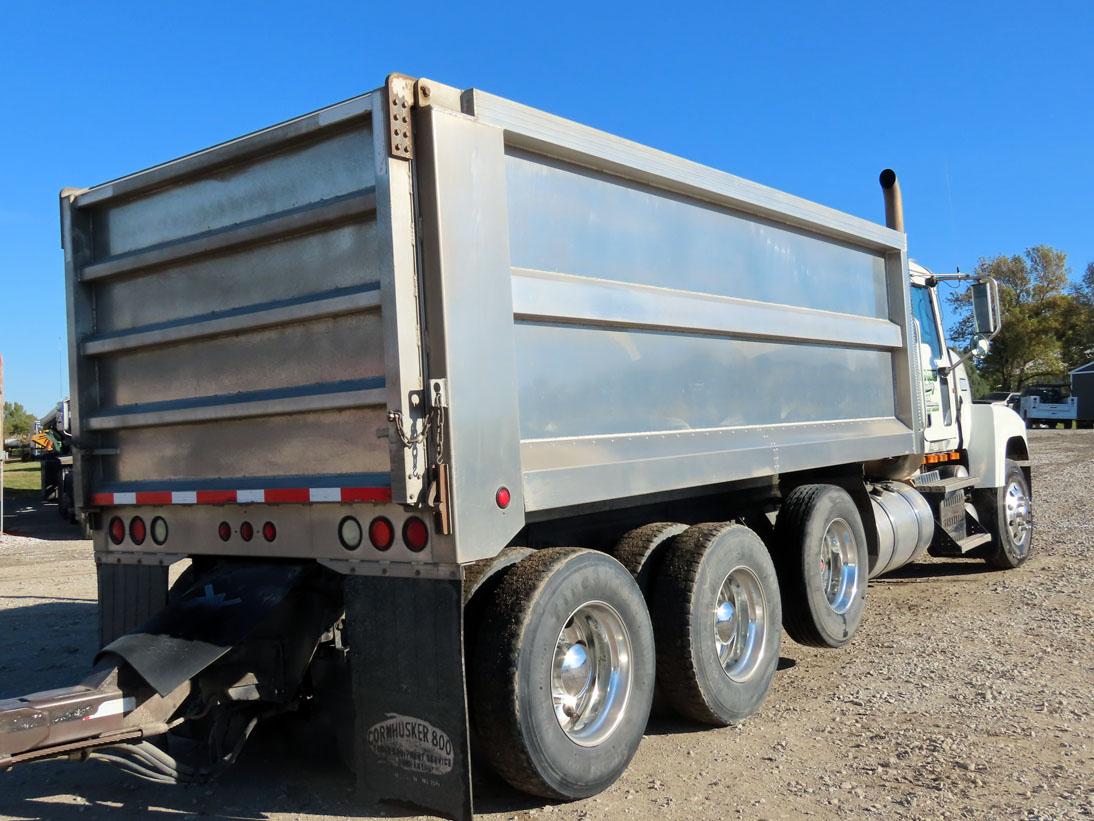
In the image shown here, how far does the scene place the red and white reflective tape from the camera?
12.4 feet

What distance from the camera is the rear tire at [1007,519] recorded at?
9.20m

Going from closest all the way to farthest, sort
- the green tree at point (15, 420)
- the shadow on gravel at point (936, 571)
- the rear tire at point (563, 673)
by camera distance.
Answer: the rear tire at point (563, 673)
the shadow on gravel at point (936, 571)
the green tree at point (15, 420)

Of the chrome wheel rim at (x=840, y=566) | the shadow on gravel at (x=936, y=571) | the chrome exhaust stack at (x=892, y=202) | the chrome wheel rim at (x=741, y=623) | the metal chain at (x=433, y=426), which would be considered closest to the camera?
the metal chain at (x=433, y=426)

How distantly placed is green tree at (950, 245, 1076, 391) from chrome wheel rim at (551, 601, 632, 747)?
52.5 metres

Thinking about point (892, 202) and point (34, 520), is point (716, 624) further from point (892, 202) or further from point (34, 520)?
point (34, 520)

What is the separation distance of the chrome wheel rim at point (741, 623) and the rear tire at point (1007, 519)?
4.89 meters

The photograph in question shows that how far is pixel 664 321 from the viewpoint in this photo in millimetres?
4859

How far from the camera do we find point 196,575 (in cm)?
496

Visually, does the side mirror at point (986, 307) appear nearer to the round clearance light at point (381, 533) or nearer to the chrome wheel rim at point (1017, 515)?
the chrome wheel rim at point (1017, 515)

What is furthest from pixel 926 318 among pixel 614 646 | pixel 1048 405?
pixel 1048 405

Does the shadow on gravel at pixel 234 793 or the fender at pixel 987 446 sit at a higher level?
the fender at pixel 987 446

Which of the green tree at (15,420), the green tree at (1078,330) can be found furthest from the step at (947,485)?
the green tree at (15,420)

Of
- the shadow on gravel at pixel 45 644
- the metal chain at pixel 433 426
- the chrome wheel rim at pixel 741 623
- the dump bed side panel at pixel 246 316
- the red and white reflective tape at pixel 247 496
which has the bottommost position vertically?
the shadow on gravel at pixel 45 644

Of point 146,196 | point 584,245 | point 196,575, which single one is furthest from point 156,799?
point 584,245
